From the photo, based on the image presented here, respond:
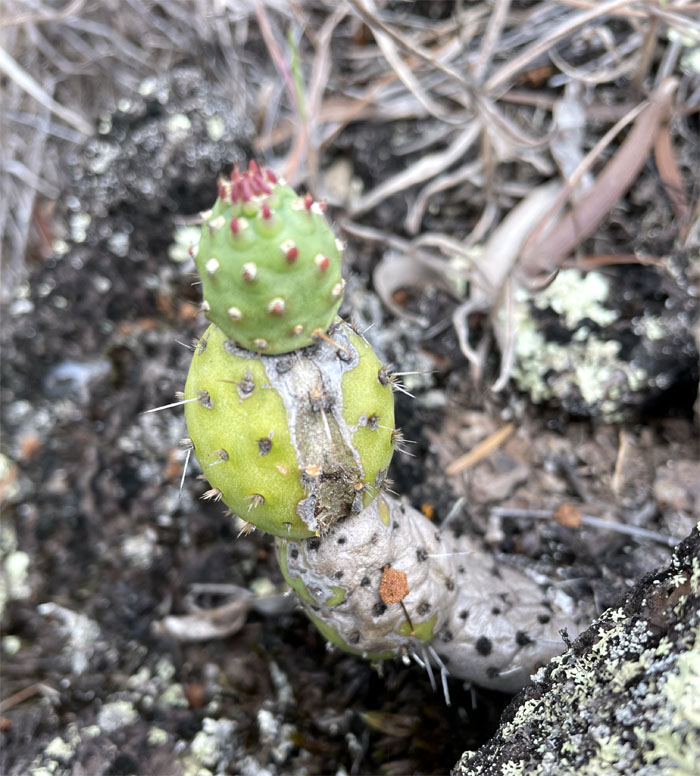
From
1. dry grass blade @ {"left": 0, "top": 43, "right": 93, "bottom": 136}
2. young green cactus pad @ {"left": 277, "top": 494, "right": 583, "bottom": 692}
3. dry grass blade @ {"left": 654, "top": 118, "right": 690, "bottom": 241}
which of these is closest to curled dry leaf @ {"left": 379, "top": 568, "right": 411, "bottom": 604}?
young green cactus pad @ {"left": 277, "top": 494, "right": 583, "bottom": 692}

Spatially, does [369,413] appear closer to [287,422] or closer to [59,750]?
[287,422]

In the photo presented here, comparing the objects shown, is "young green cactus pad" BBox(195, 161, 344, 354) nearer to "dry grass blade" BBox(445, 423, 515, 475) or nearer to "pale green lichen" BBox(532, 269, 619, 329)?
"dry grass blade" BBox(445, 423, 515, 475)

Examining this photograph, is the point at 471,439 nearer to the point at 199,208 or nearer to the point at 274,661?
the point at 274,661

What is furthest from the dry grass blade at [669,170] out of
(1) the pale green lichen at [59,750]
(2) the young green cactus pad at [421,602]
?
(1) the pale green lichen at [59,750]

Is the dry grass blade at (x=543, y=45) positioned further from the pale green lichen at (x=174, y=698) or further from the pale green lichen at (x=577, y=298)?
the pale green lichen at (x=174, y=698)

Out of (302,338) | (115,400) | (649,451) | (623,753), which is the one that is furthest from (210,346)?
(649,451)

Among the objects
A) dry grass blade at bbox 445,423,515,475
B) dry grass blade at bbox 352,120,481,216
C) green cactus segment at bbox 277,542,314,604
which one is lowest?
dry grass blade at bbox 445,423,515,475
